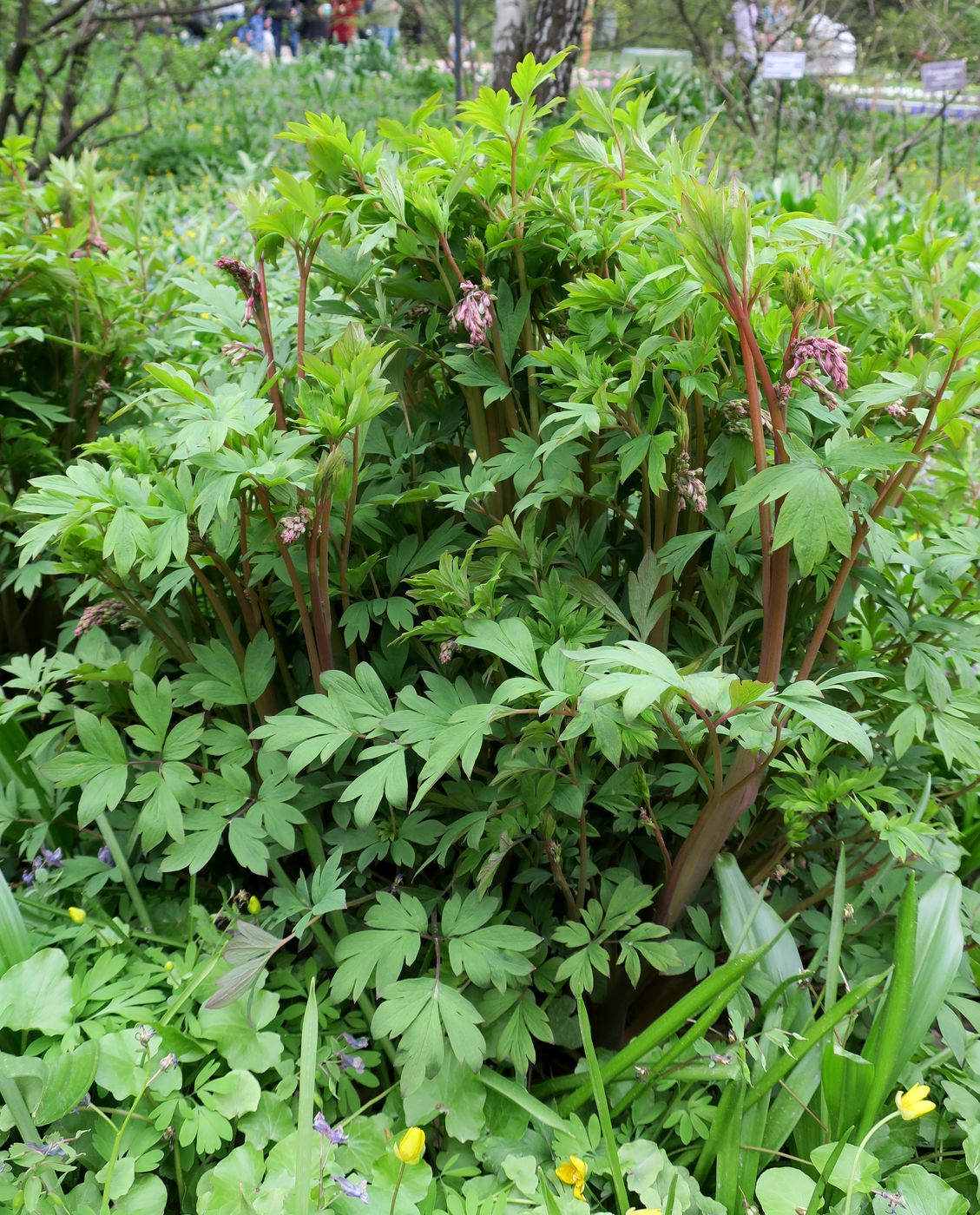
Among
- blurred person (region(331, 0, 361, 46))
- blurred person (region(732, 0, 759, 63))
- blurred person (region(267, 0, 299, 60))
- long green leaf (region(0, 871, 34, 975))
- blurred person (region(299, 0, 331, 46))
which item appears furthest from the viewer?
blurred person (region(299, 0, 331, 46))

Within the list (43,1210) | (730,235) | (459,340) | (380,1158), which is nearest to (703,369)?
(730,235)

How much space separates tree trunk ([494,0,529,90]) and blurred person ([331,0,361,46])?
7779mm

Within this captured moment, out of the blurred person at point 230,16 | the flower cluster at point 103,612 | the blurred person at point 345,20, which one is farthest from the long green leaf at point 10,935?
the blurred person at point 345,20

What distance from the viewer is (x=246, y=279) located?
55.6 inches

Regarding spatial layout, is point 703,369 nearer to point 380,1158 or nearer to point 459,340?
point 459,340

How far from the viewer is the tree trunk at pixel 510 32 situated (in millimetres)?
6078

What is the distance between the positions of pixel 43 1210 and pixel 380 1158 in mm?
412

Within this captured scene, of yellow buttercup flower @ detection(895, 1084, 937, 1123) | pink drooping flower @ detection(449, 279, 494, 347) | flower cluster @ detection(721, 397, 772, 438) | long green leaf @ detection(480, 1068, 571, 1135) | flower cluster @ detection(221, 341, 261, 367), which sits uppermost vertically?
pink drooping flower @ detection(449, 279, 494, 347)

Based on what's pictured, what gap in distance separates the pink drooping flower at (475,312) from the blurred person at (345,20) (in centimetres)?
1350

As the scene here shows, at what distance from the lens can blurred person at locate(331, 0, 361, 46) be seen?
541 inches

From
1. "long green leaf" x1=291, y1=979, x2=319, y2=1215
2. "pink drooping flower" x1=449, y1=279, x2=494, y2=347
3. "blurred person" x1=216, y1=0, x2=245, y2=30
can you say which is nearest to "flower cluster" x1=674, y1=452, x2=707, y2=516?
"pink drooping flower" x1=449, y1=279, x2=494, y2=347

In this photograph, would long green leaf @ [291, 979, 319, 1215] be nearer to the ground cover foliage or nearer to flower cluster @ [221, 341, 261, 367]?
the ground cover foliage

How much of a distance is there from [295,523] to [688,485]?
20.6 inches

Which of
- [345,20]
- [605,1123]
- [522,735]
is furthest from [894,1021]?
[345,20]
